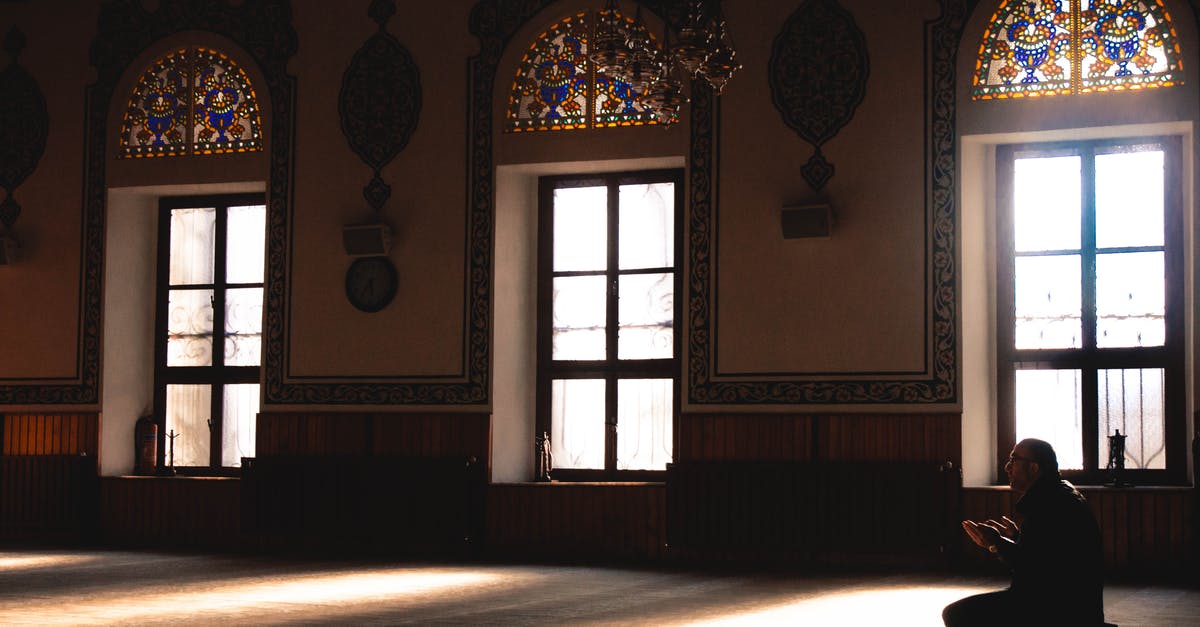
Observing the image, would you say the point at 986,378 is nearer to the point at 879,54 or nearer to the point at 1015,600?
the point at 879,54

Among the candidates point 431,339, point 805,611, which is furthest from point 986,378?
point 431,339

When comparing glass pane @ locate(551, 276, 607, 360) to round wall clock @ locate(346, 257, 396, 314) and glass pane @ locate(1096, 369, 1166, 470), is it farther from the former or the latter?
glass pane @ locate(1096, 369, 1166, 470)

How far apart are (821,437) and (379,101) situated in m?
3.70

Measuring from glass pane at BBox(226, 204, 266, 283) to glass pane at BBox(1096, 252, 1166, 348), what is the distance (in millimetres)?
5670

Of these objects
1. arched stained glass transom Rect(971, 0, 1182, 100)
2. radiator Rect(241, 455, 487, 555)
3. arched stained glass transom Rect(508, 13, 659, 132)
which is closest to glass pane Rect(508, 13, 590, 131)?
arched stained glass transom Rect(508, 13, 659, 132)

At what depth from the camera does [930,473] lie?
8594mm

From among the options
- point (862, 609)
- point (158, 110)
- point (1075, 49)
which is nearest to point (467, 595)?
point (862, 609)

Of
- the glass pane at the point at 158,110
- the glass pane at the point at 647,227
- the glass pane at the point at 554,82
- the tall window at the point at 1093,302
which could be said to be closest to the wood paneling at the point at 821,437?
the tall window at the point at 1093,302

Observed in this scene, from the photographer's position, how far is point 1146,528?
27.2 feet

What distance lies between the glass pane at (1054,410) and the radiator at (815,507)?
2.10ft

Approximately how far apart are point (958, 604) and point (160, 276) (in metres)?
7.57

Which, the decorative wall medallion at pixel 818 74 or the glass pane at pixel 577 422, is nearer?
the decorative wall medallion at pixel 818 74

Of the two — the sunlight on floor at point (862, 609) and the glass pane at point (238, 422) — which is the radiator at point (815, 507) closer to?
the sunlight on floor at point (862, 609)

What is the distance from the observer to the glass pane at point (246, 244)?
1054 cm
